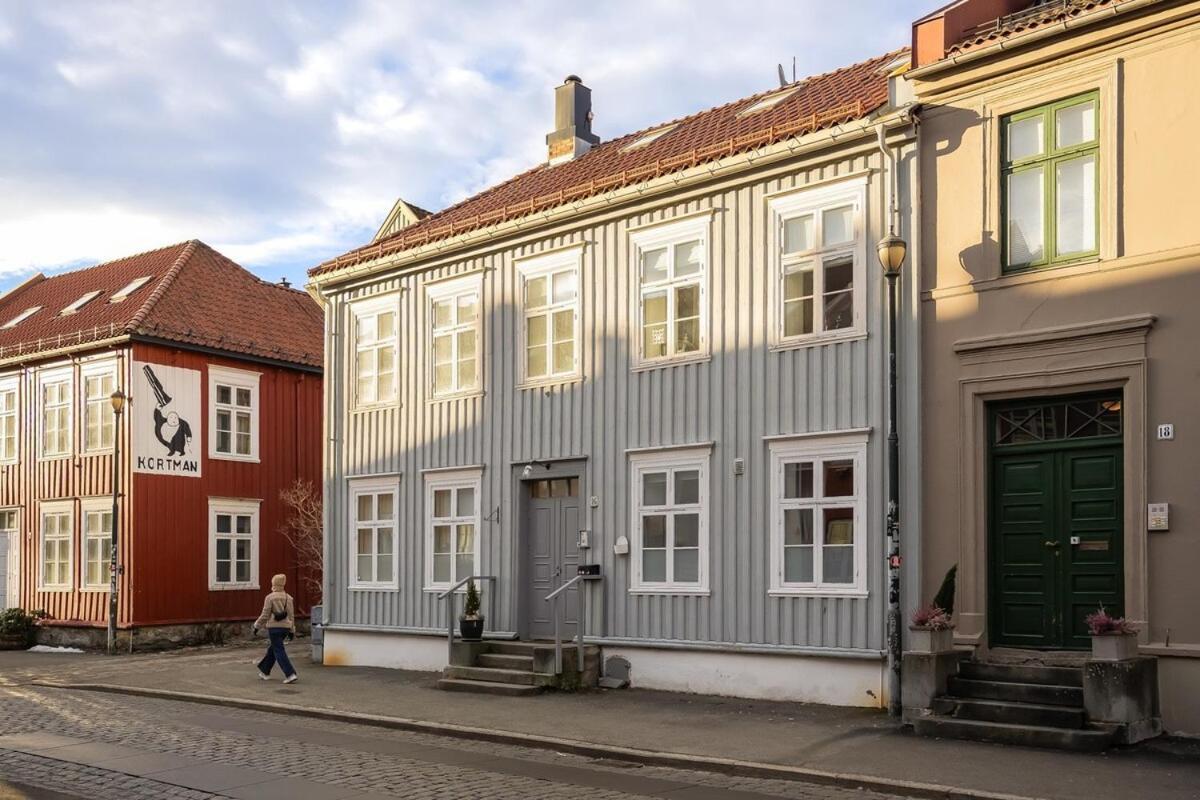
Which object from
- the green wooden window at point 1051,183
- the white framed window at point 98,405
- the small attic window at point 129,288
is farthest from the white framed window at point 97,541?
the green wooden window at point 1051,183

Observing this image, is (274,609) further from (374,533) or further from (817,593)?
(817,593)

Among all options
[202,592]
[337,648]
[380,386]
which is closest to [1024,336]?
[380,386]

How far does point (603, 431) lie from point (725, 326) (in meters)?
2.41

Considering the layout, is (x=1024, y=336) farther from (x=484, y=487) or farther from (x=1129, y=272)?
(x=484, y=487)

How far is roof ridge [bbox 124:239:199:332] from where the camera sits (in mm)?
26672

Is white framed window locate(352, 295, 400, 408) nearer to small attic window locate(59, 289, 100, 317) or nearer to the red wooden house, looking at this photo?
the red wooden house

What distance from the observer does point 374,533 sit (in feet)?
69.1

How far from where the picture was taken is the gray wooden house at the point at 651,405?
14.9 metres

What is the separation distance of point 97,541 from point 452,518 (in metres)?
11.1

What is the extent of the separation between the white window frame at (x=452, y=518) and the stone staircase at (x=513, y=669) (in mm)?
1710

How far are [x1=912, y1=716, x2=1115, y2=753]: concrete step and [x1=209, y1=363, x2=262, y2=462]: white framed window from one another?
1915 cm

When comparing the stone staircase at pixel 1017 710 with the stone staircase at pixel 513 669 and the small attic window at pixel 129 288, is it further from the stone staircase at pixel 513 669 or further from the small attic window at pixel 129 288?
the small attic window at pixel 129 288

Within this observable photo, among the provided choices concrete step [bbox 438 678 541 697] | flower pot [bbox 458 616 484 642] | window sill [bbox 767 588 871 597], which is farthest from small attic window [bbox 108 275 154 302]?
window sill [bbox 767 588 871 597]

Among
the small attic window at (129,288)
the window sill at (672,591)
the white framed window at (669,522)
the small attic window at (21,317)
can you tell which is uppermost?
the small attic window at (129,288)
